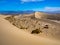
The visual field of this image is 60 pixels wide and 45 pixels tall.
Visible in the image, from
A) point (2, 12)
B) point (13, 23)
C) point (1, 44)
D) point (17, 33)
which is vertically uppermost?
point (2, 12)

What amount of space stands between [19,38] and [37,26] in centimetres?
37

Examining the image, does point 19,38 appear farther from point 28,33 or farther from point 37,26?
point 37,26

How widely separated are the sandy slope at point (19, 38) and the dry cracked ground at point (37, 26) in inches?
3.4

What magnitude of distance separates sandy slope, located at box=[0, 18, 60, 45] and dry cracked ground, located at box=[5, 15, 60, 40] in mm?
87

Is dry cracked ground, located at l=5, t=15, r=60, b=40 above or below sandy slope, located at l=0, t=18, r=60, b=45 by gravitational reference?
above

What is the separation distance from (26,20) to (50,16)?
50cm

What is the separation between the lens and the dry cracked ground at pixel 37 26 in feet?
7.73

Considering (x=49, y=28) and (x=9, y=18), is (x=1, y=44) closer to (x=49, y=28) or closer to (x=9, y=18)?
(x=9, y=18)

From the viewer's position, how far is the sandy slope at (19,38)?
2.28 m

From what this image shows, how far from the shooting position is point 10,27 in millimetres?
2580

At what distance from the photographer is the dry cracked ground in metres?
2.36

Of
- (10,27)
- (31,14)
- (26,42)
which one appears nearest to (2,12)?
(10,27)

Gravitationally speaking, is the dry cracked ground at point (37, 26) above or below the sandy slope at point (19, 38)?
above

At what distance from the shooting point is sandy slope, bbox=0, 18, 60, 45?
2.28 meters
